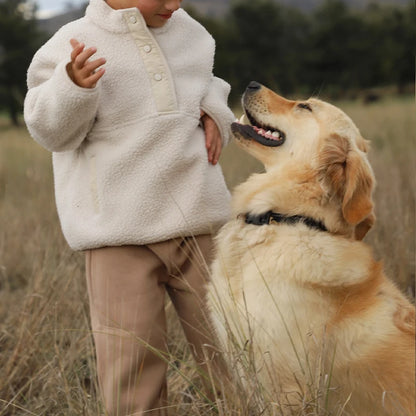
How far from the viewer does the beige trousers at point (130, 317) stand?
212cm

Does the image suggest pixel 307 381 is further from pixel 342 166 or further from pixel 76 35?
pixel 76 35

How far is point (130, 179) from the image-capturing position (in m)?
2.15

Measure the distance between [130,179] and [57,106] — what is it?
14.9 inches

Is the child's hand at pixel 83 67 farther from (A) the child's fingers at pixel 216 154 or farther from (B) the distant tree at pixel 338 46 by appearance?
(B) the distant tree at pixel 338 46

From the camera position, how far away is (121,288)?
2.15m

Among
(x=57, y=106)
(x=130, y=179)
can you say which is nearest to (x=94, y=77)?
(x=57, y=106)

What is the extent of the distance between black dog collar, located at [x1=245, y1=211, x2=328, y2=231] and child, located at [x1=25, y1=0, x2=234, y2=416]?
0.19 m

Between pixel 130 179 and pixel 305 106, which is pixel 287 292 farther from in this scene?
pixel 305 106

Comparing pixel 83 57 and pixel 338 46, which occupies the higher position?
pixel 83 57

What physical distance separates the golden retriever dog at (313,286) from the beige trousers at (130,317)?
0.63 ft

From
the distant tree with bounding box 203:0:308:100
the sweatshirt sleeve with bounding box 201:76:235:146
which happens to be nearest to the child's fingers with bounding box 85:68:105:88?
the sweatshirt sleeve with bounding box 201:76:235:146

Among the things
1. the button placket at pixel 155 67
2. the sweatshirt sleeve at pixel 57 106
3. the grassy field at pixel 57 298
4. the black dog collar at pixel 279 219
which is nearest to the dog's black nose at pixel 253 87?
the button placket at pixel 155 67

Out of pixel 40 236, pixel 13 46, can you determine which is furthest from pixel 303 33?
pixel 40 236

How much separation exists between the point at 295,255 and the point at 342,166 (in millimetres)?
377
